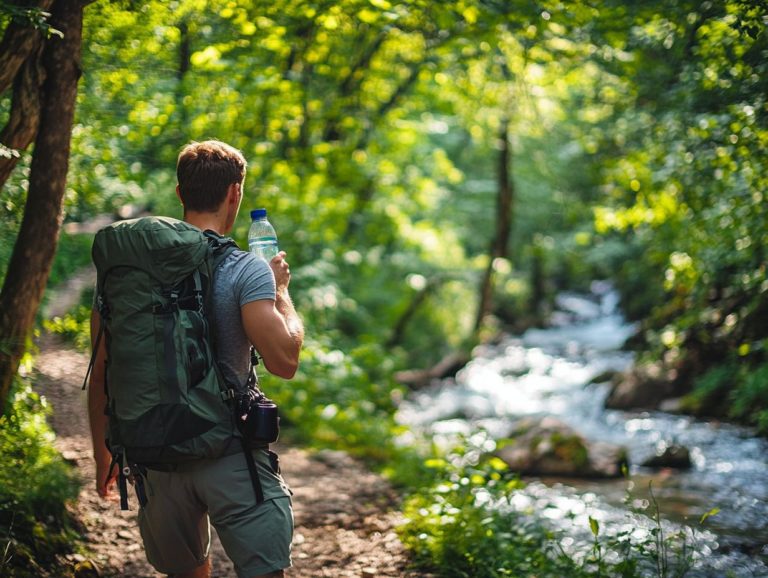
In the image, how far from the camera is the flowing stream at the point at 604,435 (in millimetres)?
5707

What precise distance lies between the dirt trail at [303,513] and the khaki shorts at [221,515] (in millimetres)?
1797

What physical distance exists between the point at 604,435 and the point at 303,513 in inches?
237

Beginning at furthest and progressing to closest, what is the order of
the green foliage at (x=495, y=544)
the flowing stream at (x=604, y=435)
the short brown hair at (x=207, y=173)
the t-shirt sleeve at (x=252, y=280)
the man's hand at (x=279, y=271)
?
1. the flowing stream at (x=604, y=435)
2. the green foliage at (x=495, y=544)
3. the man's hand at (x=279, y=271)
4. the short brown hair at (x=207, y=173)
5. the t-shirt sleeve at (x=252, y=280)

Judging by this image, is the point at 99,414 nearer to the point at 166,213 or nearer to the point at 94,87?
the point at 94,87

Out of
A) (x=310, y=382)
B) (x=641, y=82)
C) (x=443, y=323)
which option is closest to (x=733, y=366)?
(x=641, y=82)

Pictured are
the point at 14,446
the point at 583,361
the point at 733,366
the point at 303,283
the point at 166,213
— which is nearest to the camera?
the point at 14,446

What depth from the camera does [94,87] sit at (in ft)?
14.9

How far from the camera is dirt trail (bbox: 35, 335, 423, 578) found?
426 centimetres

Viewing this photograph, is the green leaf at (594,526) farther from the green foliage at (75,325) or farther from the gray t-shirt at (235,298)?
the green foliage at (75,325)

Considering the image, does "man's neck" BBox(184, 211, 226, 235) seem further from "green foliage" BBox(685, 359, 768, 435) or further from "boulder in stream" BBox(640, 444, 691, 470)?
"green foliage" BBox(685, 359, 768, 435)

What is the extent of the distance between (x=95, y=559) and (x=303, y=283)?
4.62 meters

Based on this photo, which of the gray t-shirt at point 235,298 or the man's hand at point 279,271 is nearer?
the gray t-shirt at point 235,298

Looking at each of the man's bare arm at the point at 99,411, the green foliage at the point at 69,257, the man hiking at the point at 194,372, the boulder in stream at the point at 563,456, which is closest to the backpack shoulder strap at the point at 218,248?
the man hiking at the point at 194,372

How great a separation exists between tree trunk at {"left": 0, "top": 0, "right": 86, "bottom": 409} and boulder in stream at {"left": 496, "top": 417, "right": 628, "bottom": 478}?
560cm
